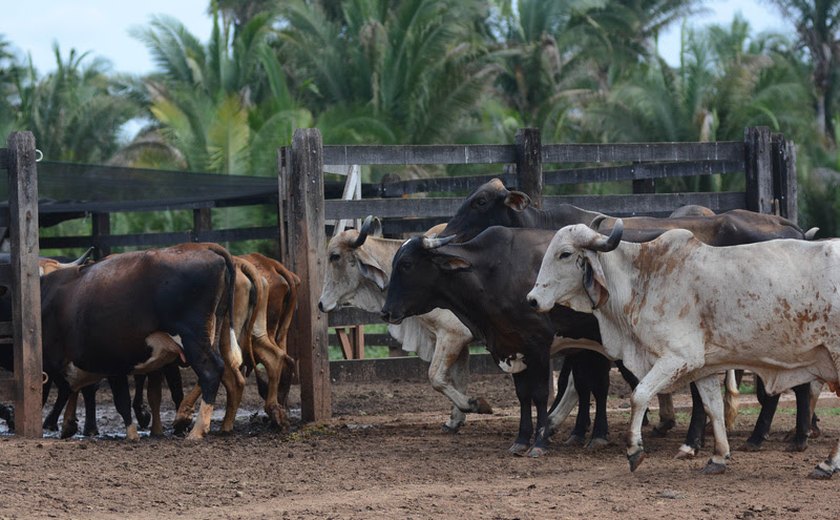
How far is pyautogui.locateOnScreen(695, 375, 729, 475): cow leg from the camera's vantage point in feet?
27.0

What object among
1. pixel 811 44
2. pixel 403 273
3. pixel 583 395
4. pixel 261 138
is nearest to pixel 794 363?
pixel 583 395

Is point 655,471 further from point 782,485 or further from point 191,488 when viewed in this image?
point 191,488

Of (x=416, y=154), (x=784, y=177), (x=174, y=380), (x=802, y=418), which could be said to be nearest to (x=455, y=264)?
(x=416, y=154)

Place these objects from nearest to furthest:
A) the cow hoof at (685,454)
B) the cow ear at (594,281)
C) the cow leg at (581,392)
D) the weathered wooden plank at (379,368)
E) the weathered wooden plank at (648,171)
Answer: the cow ear at (594,281) < the cow hoof at (685,454) < the cow leg at (581,392) < the weathered wooden plank at (648,171) < the weathered wooden plank at (379,368)

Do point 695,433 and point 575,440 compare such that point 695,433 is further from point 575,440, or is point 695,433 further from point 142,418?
point 142,418

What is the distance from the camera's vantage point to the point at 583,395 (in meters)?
10.0

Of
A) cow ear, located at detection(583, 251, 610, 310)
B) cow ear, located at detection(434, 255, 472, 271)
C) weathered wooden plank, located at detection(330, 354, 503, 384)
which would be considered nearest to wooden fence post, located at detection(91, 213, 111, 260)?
weathered wooden plank, located at detection(330, 354, 503, 384)

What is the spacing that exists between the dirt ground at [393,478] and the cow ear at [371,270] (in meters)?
1.25

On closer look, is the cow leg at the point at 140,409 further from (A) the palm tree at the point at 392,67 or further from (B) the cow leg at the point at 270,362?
(A) the palm tree at the point at 392,67

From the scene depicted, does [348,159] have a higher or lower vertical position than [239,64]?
lower

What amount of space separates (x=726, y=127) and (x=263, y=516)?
84.0 ft

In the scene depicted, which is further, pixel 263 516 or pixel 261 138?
pixel 261 138

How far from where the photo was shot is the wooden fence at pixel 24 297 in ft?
35.0


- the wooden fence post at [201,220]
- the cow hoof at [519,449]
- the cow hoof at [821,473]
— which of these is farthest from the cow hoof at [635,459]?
the wooden fence post at [201,220]
